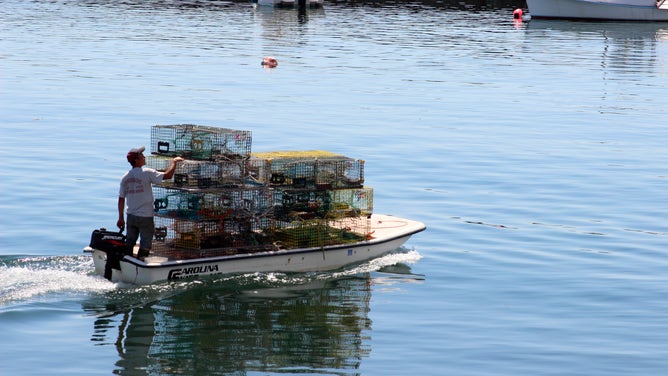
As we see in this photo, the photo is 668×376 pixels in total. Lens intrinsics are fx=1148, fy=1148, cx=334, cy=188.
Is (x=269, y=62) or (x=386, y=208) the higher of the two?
(x=269, y=62)

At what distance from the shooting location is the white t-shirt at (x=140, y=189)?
1978 cm

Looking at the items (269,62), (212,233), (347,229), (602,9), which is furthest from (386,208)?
(602,9)

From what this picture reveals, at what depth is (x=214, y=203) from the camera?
20.6 m

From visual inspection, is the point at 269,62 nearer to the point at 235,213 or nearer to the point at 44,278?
the point at 235,213

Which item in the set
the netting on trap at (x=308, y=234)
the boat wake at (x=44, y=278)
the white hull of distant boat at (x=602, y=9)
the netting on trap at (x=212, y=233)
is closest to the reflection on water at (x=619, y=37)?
the white hull of distant boat at (x=602, y=9)

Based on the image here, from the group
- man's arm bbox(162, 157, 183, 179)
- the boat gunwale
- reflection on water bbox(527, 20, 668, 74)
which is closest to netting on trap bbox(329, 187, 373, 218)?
the boat gunwale

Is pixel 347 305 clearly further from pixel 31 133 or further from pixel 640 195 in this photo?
pixel 31 133

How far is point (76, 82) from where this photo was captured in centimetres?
5128

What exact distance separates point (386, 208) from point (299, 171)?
7.05m

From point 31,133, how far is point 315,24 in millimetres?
56389

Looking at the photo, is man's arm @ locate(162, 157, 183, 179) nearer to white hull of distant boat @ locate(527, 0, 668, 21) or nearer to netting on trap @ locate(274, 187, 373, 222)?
netting on trap @ locate(274, 187, 373, 222)

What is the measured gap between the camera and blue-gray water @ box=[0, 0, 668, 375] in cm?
1806

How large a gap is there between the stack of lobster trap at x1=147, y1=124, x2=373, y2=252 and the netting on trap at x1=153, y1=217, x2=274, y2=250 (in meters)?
0.02

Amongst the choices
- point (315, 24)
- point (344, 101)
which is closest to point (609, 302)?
point (344, 101)
